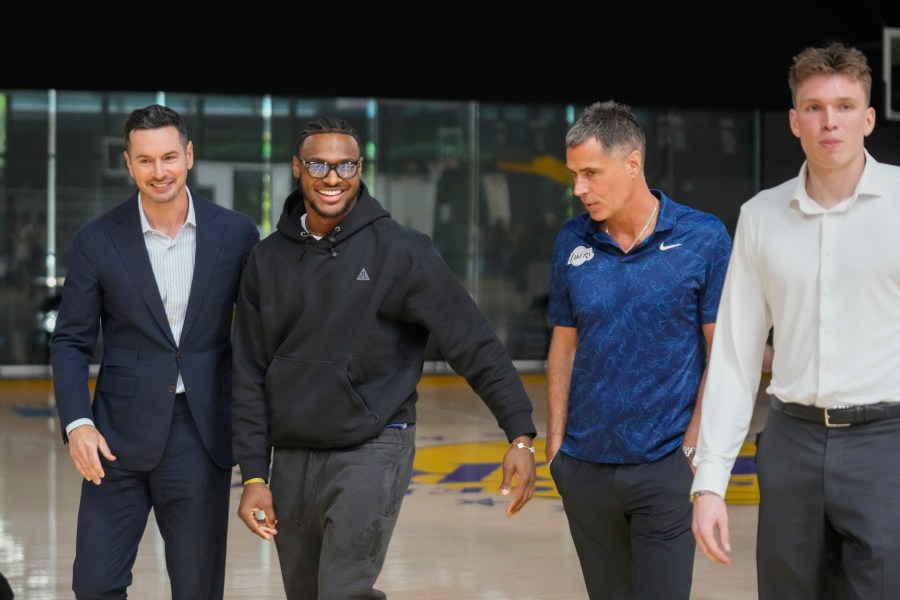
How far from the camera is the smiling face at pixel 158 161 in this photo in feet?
11.7

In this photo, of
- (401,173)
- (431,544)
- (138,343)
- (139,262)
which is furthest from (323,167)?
(401,173)

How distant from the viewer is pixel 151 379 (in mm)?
3566

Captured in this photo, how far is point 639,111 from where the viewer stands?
1664cm

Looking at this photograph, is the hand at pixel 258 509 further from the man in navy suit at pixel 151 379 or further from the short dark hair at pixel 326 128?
the short dark hair at pixel 326 128

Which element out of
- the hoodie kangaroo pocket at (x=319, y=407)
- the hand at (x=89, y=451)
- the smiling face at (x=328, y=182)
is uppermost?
the smiling face at (x=328, y=182)

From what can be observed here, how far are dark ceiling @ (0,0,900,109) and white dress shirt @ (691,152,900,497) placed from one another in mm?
11116

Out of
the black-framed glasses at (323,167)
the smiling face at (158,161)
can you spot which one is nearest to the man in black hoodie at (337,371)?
the black-framed glasses at (323,167)

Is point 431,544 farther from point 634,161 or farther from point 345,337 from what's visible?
point 634,161

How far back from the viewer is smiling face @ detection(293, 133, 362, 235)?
10.9ft

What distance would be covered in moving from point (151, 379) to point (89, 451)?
263 millimetres

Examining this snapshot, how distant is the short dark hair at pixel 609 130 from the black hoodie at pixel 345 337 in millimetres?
484

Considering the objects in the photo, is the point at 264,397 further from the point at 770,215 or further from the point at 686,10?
the point at 686,10

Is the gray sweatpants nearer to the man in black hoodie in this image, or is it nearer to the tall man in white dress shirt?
the man in black hoodie

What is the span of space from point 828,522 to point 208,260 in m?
1.78
